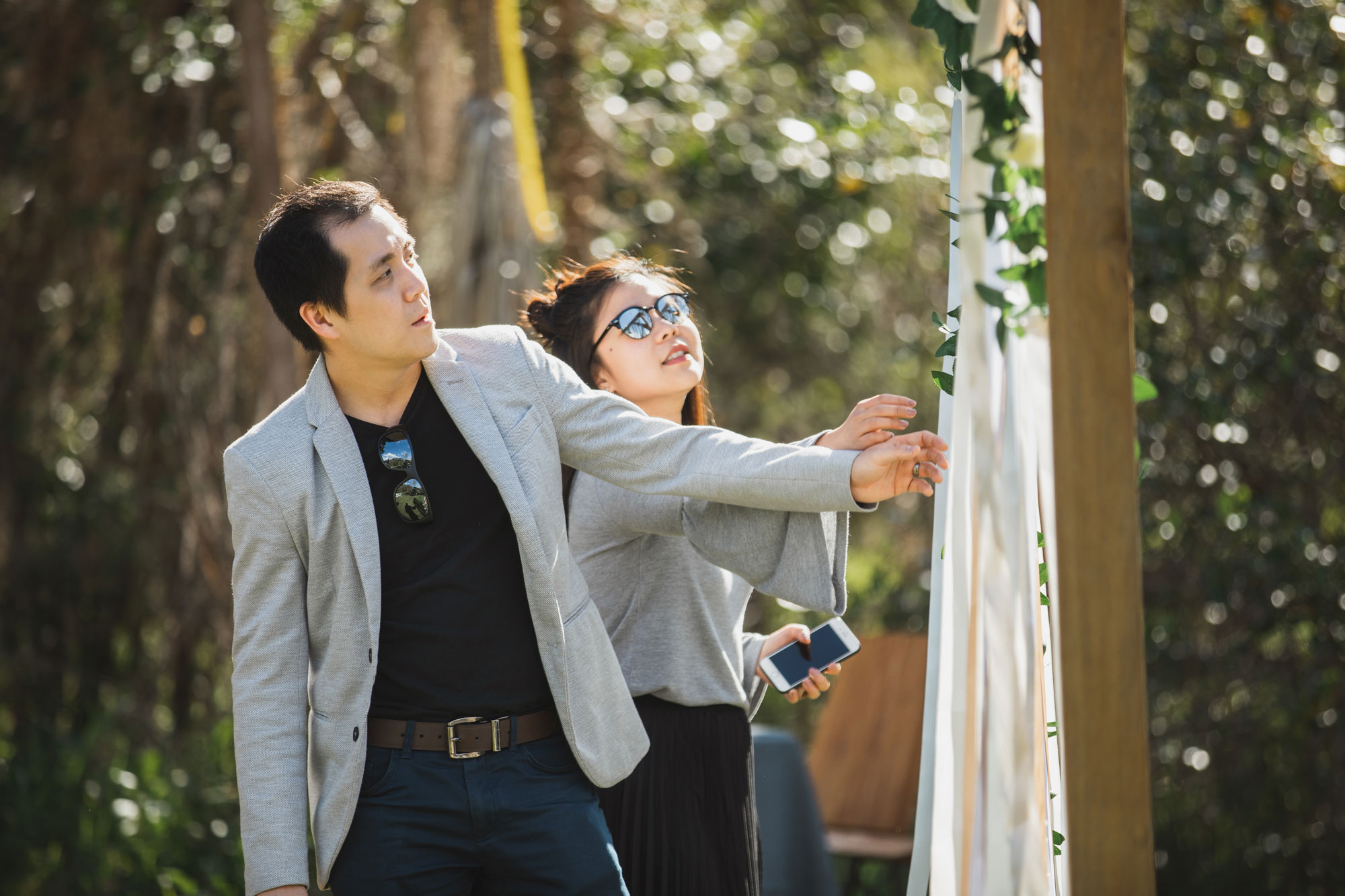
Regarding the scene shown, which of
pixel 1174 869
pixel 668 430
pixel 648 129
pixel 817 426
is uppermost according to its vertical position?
pixel 648 129

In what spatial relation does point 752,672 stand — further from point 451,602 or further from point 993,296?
point 993,296

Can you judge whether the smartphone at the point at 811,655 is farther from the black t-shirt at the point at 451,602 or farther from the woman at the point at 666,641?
the black t-shirt at the point at 451,602

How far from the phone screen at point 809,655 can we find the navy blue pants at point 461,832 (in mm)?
641

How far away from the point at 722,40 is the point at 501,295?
2532 mm

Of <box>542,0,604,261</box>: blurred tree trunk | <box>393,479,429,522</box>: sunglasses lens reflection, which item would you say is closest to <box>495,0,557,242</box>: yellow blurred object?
<box>542,0,604,261</box>: blurred tree trunk

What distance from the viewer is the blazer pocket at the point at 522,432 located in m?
1.87

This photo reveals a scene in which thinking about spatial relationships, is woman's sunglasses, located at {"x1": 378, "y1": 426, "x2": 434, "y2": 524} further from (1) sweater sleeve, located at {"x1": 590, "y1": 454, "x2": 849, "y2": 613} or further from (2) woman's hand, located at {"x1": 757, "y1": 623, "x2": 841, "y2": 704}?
(2) woman's hand, located at {"x1": 757, "y1": 623, "x2": 841, "y2": 704}

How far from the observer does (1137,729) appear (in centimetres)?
142

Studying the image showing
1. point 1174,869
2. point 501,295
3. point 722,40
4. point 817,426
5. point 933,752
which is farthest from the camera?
point 817,426

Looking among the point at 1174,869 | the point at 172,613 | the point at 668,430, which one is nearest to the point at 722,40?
the point at 172,613

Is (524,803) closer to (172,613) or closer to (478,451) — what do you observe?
(478,451)

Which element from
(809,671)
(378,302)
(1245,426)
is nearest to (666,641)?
(809,671)

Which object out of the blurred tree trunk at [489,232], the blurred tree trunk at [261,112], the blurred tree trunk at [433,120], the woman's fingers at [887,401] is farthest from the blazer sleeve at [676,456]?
the blurred tree trunk at [433,120]

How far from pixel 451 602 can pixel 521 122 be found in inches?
114
